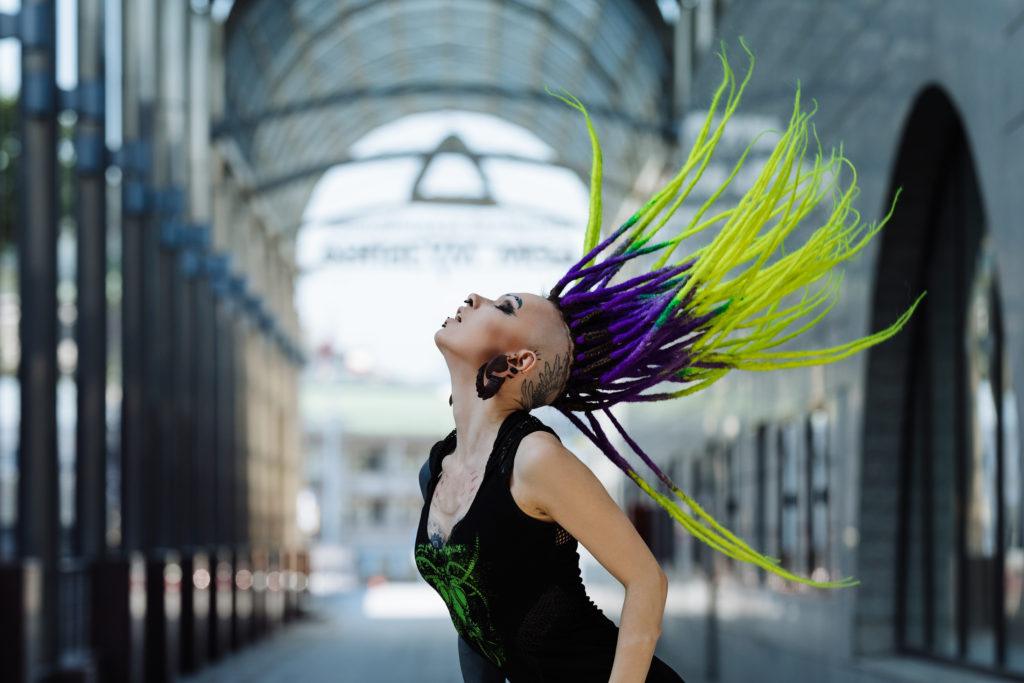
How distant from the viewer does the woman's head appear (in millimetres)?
2461

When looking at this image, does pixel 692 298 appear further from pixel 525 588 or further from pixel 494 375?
pixel 525 588

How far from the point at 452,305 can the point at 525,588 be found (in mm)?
528

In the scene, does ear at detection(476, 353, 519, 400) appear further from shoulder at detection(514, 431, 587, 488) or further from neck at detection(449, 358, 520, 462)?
shoulder at detection(514, 431, 587, 488)

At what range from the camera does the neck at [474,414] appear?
2.47m

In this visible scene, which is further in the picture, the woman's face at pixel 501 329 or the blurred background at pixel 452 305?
the blurred background at pixel 452 305

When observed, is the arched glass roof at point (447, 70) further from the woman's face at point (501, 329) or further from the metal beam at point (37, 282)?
the woman's face at point (501, 329)

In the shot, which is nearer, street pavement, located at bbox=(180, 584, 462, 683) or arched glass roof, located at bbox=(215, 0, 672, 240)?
street pavement, located at bbox=(180, 584, 462, 683)

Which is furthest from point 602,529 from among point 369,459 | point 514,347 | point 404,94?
point 369,459

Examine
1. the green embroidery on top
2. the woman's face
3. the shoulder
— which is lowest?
the green embroidery on top

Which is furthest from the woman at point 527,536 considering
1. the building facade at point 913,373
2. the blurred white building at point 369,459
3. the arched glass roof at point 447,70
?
the blurred white building at point 369,459

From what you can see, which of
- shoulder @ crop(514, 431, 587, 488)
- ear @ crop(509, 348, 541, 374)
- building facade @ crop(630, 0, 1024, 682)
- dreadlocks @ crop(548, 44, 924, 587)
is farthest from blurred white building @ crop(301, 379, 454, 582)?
shoulder @ crop(514, 431, 587, 488)

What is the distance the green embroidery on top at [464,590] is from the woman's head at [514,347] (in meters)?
0.26

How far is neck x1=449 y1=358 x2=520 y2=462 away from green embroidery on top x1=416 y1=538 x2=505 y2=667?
0.54 ft

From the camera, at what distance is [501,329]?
2.47 meters
